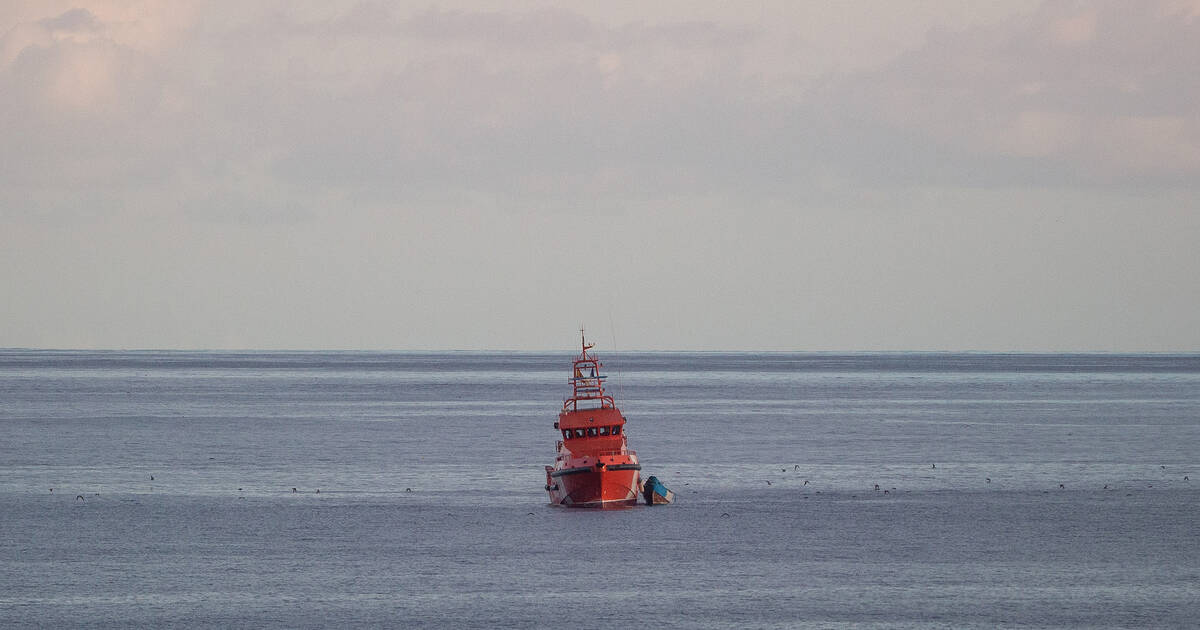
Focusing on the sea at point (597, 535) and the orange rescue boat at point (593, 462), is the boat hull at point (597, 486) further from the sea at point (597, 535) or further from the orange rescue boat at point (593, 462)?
the sea at point (597, 535)

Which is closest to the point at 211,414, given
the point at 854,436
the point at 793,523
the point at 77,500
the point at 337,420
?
the point at 337,420

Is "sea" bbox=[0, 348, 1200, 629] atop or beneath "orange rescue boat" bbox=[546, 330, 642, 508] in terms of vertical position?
beneath

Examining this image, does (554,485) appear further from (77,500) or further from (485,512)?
(77,500)

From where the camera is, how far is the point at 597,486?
7044 centimetres

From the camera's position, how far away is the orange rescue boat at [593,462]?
70500 mm

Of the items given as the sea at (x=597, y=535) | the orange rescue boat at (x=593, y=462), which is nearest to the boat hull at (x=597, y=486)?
the orange rescue boat at (x=593, y=462)

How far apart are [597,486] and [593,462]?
109cm

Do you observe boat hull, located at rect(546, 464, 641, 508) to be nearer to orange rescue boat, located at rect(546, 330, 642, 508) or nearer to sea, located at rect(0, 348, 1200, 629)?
orange rescue boat, located at rect(546, 330, 642, 508)

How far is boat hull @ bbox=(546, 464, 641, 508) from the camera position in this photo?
70.2 metres

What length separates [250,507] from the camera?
A: 7356cm

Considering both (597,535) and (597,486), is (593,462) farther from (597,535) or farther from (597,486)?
(597,535)

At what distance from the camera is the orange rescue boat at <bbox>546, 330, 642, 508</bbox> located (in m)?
70.5

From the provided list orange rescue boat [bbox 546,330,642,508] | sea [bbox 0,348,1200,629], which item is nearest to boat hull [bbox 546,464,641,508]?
orange rescue boat [bbox 546,330,642,508]

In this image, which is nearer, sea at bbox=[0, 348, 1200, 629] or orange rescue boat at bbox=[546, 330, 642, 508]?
sea at bbox=[0, 348, 1200, 629]
